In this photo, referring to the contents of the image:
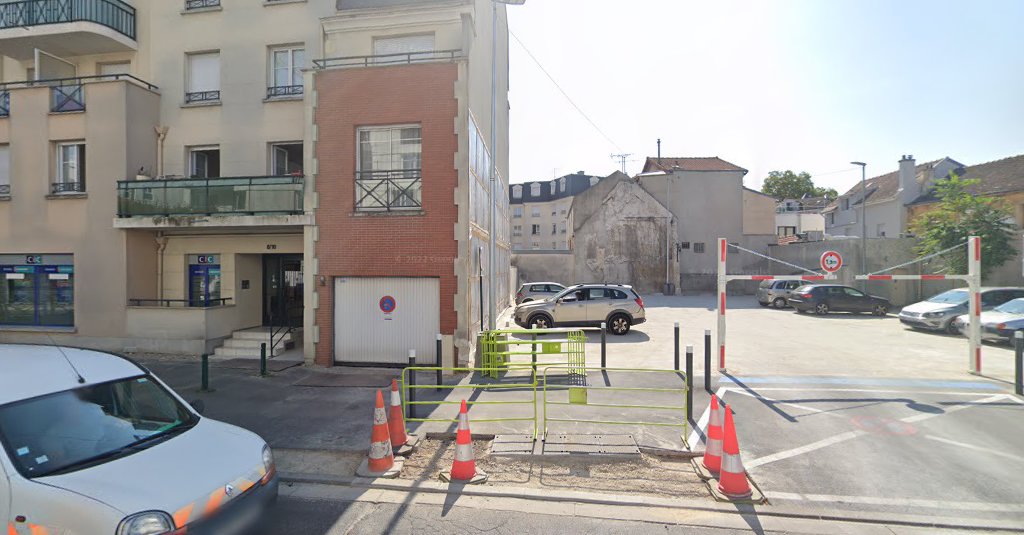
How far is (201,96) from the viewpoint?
13.7 metres

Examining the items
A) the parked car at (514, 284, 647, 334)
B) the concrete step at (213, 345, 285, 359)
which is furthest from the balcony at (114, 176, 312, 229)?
the parked car at (514, 284, 647, 334)

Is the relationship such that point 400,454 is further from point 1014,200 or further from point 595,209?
point 1014,200

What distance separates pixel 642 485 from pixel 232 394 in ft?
26.0

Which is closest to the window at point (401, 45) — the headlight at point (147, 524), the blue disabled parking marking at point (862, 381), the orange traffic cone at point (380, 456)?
the orange traffic cone at point (380, 456)

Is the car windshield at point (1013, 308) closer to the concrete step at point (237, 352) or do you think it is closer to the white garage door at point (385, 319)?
the white garage door at point (385, 319)

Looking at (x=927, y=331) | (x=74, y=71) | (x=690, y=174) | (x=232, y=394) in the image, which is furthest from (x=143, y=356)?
(x=690, y=174)

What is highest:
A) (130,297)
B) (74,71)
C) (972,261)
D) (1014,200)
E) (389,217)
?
(74,71)

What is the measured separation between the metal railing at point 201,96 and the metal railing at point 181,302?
6.00 meters

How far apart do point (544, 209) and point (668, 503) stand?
60.2m

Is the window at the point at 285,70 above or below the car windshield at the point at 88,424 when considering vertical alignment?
above

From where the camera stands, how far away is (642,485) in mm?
5156

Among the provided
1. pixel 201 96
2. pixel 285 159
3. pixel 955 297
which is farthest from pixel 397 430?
pixel 955 297

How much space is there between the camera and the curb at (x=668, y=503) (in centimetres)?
440

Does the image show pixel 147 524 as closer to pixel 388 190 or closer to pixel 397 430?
pixel 397 430
